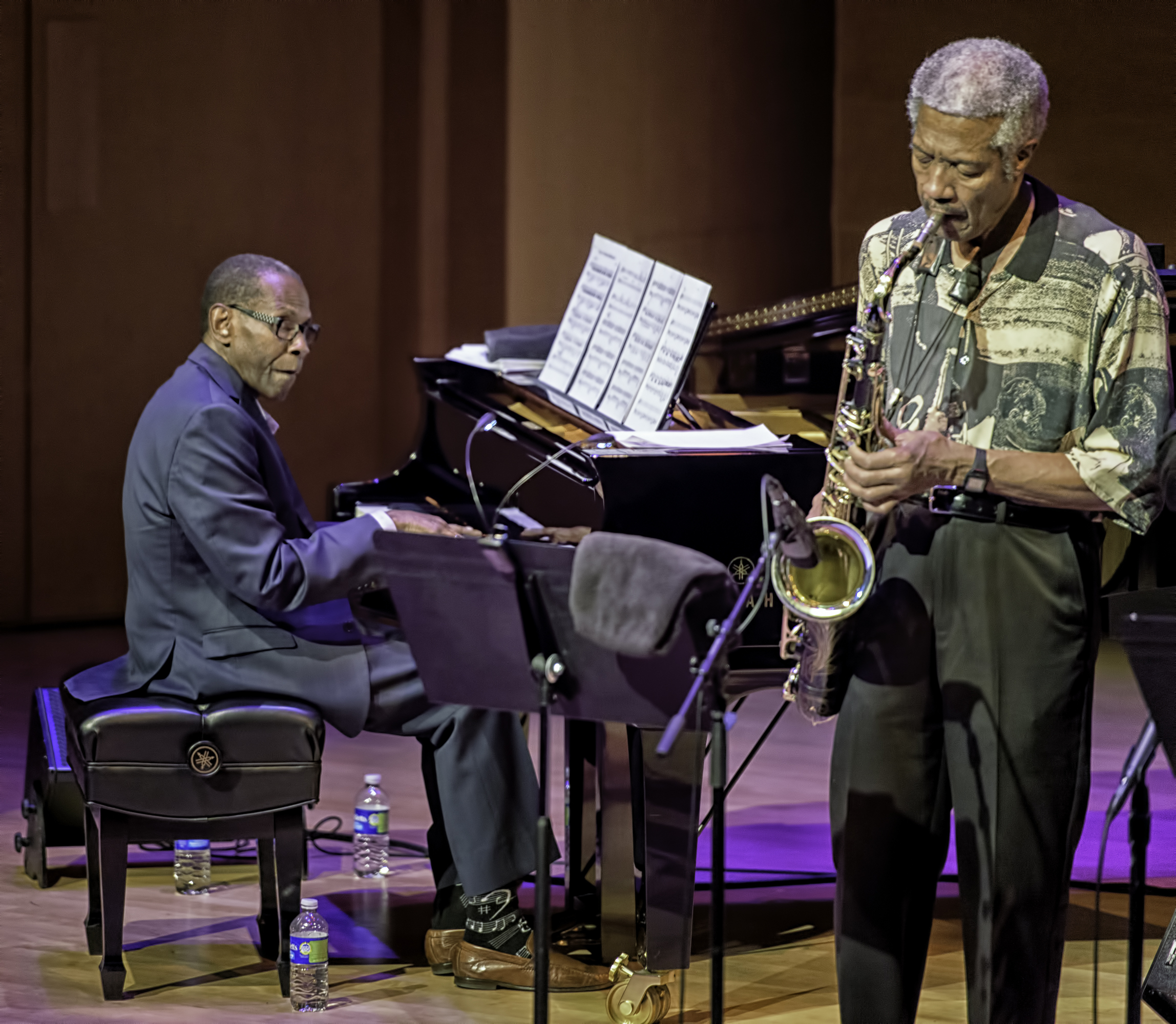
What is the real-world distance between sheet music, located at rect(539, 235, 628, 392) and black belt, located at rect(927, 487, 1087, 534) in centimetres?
191

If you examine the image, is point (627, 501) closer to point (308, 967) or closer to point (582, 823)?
point (582, 823)

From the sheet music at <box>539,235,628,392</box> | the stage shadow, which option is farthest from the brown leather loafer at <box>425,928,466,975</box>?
the sheet music at <box>539,235,628,392</box>

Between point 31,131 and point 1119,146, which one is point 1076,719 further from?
point 31,131

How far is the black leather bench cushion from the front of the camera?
328cm

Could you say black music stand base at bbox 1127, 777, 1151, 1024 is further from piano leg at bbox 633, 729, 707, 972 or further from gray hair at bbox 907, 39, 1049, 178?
piano leg at bbox 633, 729, 707, 972

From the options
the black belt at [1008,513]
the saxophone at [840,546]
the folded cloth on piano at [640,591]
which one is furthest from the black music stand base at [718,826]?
the black belt at [1008,513]

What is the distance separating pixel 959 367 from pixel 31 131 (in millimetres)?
6196

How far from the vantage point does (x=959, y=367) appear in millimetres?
2248

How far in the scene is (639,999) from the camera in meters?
3.15

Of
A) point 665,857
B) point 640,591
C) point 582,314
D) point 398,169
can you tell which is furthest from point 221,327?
point 398,169

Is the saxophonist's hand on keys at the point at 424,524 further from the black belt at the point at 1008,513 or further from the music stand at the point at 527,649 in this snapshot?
the black belt at the point at 1008,513

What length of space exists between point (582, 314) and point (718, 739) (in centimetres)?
217

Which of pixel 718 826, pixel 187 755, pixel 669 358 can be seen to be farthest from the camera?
pixel 669 358

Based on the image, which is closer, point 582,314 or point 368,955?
point 368,955
